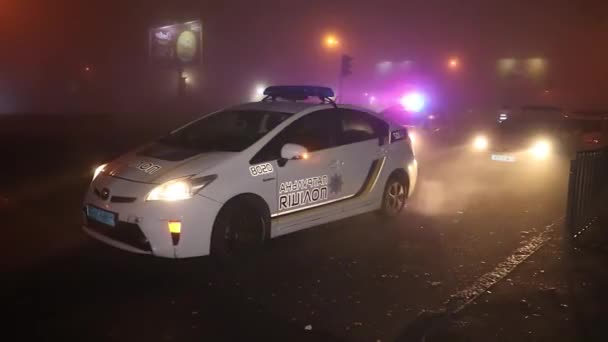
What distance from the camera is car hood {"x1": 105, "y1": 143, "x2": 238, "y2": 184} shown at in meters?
4.79

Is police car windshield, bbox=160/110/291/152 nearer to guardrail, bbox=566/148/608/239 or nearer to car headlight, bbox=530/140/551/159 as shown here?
guardrail, bbox=566/148/608/239

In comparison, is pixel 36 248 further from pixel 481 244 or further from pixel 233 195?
pixel 481 244

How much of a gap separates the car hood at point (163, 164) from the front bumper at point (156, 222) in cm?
13

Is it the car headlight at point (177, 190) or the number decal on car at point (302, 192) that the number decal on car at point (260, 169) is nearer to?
the number decal on car at point (302, 192)

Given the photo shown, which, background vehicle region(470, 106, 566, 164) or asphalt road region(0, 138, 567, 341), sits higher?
background vehicle region(470, 106, 566, 164)

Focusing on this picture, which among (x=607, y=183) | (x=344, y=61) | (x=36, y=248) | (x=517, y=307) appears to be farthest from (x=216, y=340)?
(x=344, y=61)

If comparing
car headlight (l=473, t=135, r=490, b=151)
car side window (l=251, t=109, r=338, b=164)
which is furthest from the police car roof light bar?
car headlight (l=473, t=135, r=490, b=151)

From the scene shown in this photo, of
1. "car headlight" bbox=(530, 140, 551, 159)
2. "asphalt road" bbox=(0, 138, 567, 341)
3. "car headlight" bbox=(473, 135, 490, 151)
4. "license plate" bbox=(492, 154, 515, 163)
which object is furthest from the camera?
"car headlight" bbox=(473, 135, 490, 151)

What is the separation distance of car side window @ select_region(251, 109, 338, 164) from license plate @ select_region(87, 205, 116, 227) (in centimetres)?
138

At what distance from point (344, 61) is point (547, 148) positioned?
6.65 m

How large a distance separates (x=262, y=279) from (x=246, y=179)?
3.11ft

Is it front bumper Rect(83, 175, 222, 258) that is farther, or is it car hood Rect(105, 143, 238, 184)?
car hood Rect(105, 143, 238, 184)

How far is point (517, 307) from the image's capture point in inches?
167

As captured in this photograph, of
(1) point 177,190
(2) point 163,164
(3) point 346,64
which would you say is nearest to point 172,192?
(1) point 177,190
